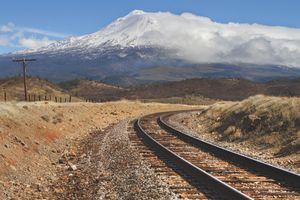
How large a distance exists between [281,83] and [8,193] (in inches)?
7571

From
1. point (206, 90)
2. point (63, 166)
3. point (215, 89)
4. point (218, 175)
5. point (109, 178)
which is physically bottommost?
point (206, 90)

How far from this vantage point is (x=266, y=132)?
2530 centimetres

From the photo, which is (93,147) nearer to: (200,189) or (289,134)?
(289,134)

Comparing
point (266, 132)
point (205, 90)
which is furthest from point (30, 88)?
point (266, 132)

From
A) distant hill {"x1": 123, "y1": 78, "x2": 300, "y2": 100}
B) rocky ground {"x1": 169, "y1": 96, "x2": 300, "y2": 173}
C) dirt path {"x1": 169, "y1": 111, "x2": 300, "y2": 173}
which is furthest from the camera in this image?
distant hill {"x1": 123, "y1": 78, "x2": 300, "y2": 100}

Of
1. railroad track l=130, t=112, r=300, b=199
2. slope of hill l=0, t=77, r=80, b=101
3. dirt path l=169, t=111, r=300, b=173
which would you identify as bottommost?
slope of hill l=0, t=77, r=80, b=101

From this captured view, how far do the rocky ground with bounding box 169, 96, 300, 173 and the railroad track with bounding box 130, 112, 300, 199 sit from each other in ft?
5.16

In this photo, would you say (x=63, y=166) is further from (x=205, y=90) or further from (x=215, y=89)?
(x=215, y=89)

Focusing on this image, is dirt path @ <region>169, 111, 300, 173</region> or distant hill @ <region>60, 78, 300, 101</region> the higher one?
dirt path @ <region>169, 111, 300, 173</region>

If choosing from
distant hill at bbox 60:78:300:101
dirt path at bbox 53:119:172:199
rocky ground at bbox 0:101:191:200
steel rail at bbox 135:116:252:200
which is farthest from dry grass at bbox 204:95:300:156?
distant hill at bbox 60:78:300:101

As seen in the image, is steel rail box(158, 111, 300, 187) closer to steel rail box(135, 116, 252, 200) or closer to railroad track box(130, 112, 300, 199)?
railroad track box(130, 112, 300, 199)

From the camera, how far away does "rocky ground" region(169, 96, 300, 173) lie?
790 inches

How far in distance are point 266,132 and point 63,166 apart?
11.1 meters

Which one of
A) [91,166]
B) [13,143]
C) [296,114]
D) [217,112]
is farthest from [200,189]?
[217,112]
